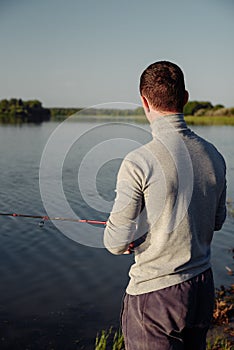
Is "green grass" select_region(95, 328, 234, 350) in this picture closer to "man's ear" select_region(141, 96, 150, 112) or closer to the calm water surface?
the calm water surface

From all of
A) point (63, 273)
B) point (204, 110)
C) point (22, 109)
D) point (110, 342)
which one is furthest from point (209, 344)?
point (22, 109)

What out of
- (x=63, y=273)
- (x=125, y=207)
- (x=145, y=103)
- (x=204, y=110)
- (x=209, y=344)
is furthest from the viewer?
(x=204, y=110)

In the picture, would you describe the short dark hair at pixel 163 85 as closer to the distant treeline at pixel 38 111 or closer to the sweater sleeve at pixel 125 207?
the sweater sleeve at pixel 125 207

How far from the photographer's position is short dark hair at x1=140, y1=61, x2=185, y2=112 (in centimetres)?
185

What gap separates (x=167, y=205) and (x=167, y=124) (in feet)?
1.28

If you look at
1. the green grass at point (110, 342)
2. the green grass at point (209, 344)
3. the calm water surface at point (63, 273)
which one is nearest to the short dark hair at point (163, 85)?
the calm water surface at point (63, 273)

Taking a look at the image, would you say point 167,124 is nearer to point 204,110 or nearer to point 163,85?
point 163,85

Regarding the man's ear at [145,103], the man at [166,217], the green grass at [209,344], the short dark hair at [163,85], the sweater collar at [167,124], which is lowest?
the green grass at [209,344]

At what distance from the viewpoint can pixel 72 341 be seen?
4777 mm

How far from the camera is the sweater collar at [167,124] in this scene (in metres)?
1.90

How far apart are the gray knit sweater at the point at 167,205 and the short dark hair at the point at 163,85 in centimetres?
7

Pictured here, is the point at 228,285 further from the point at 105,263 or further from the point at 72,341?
the point at 72,341

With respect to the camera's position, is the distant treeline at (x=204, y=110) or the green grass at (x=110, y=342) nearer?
the green grass at (x=110, y=342)

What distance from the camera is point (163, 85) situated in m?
1.85
